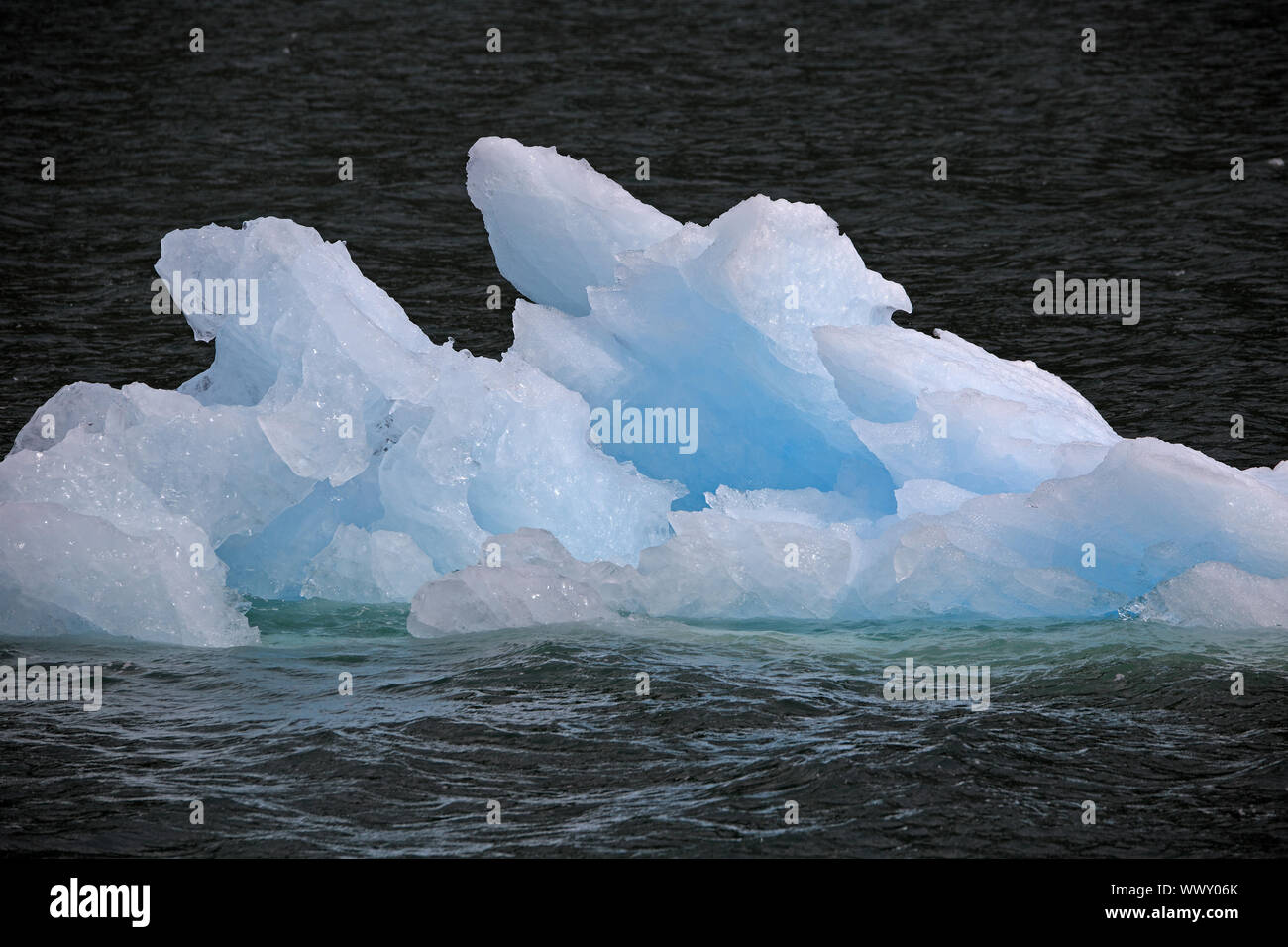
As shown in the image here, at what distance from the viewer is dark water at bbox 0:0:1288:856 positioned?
24.5 ft

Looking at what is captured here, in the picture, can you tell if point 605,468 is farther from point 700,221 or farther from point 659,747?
point 700,221

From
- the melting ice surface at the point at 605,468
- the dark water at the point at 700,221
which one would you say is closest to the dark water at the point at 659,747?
the dark water at the point at 700,221

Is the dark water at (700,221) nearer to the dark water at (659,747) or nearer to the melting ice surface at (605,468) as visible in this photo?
the dark water at (659,747)

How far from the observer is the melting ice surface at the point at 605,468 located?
940 cm

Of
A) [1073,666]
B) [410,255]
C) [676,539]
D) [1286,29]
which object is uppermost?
[1286,29]

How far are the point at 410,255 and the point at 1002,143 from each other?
8.53 meters

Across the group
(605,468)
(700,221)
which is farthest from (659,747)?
(700,221)

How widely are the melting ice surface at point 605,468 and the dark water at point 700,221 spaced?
12.0 inches

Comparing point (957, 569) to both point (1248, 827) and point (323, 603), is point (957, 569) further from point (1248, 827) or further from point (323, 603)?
point (323, 603)

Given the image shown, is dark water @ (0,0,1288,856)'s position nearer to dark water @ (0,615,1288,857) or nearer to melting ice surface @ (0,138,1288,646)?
dark water @ (0,615,1288,857)

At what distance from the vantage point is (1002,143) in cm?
2323

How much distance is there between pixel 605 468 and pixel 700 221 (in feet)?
34.7

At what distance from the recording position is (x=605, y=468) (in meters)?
10.6

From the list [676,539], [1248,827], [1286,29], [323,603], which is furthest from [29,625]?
[1286,29]
